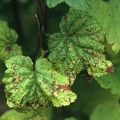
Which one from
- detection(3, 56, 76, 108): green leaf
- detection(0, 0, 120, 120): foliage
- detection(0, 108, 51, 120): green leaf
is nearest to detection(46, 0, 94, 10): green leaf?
detection(0, 0, 120, 120): foliage

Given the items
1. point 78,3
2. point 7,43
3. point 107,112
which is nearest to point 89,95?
point 107,112

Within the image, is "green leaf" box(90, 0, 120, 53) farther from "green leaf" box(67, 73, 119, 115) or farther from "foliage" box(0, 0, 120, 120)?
"green leaf" box(67, 73, 119, 115)

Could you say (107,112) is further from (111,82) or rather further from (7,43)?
(7,43)

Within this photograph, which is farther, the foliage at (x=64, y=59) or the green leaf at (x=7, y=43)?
the green leaf at (x=7, y=43)

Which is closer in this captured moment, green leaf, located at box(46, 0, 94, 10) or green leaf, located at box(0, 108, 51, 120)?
green leaf, located at box(46, 0, 94, 10)

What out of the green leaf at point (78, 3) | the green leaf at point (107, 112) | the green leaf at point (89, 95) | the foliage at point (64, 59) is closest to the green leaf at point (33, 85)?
the foliage at point (64, 59)

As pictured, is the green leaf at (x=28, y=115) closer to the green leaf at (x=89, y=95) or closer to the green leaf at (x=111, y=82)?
the green leaf at (x=111, y=82)
